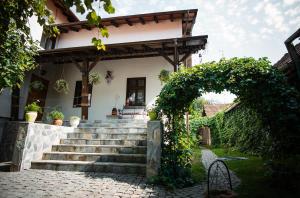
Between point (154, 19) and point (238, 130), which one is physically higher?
point (154, 19)

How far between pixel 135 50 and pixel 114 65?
7.16 feet

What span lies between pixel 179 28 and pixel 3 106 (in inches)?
361

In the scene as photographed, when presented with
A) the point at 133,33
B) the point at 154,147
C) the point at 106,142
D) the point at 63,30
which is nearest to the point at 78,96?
the point at 63,30

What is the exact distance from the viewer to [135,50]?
9.60 m

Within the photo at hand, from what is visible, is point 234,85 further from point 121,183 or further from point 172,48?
point 172,48

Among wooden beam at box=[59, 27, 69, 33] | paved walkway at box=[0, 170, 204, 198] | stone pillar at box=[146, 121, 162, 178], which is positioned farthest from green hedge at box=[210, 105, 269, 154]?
wooden beam at box=[59, 27, 69, 33]

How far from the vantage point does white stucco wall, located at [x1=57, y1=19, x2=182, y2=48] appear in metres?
10.9

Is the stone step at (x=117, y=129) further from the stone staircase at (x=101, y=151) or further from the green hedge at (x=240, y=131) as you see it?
the green hedge at (x=240, y=131)

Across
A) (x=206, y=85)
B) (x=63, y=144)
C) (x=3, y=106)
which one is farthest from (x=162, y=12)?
(x=3, y=106)

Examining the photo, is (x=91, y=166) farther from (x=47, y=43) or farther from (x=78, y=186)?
(x=47, y=43)

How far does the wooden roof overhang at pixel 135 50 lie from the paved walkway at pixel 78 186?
5.67 metres

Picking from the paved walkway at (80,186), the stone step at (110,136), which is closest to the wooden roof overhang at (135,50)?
the stone step at (110,136)

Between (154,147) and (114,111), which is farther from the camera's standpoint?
(114,111)

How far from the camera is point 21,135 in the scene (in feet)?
18.2
